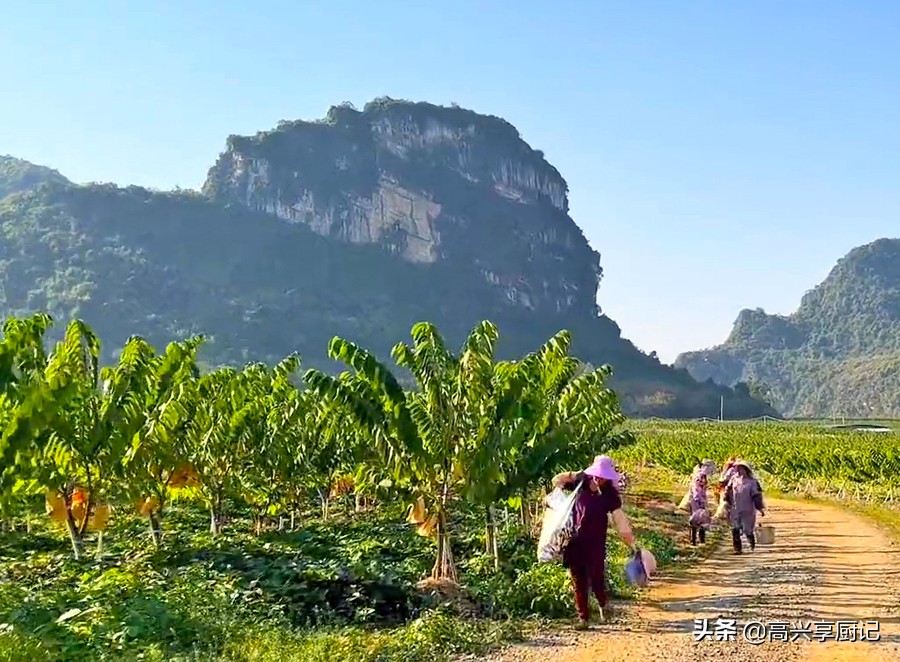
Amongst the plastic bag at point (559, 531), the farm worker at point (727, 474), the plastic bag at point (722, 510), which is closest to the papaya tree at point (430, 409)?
the plastic bag at point (559, 531)

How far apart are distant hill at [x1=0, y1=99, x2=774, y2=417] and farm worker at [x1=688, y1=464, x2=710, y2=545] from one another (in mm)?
98301

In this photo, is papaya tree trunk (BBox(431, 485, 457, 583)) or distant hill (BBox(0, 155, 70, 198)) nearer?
papaya tree trunk (BBox(431, 485, 457, 583))

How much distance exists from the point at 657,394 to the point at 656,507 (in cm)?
9960

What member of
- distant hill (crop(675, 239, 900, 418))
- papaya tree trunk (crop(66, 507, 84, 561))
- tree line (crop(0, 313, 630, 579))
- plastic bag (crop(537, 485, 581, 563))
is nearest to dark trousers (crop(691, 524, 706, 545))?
tree line (crop(0, 313, 630, 579))

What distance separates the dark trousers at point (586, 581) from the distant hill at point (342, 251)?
10458cm

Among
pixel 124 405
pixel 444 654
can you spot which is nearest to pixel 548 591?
pixel 444 654

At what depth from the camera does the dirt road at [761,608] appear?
7926 millimetres

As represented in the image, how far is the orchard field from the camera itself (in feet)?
27.1

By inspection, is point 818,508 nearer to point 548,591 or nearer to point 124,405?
point 548,591

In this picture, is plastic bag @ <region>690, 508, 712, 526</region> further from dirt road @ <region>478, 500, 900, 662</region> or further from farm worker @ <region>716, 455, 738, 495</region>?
farm worker @ <region>716, 455, 738, 495</region>

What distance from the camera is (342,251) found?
5748 inches

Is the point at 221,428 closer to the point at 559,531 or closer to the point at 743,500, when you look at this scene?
the point at 559,531

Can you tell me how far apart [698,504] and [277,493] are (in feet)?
26.9

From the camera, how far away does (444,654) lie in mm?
7910
